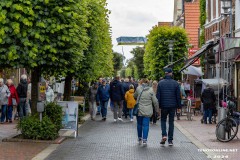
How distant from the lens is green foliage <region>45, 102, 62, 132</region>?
16109 mm

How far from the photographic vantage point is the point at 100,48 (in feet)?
80.7

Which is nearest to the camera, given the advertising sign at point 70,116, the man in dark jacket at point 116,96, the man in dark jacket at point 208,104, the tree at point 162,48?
the advertising sign at point 70,116

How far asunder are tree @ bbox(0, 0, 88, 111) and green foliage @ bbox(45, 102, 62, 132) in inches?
51.9

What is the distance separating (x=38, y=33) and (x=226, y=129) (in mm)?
5638

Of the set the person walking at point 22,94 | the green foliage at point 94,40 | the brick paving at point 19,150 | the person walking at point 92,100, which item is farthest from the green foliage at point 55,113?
the person walking at point 92,100

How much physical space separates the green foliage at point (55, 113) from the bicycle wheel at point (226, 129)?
4329mm

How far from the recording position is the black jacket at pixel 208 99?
2331 centimetres

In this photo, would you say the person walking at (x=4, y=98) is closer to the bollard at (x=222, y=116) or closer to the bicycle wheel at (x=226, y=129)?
the bollard at (x=222, y=116)

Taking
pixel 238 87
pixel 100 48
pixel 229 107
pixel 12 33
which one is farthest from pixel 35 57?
pixel 238 87

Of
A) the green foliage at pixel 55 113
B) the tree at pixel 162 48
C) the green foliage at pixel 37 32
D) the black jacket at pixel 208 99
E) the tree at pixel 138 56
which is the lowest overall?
the green foliage at pixel 55 113

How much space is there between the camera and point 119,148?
14055mm

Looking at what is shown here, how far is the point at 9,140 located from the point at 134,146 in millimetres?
3298

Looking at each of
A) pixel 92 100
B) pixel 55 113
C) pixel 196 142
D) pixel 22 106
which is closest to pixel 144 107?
pixel 196 142

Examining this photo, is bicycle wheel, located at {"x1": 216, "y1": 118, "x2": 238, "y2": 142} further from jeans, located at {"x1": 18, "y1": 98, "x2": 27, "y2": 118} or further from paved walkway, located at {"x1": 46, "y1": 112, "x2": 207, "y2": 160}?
jeans, located at {"x1": 18, "y1": 98, "x2": 27, "y2": 118}
